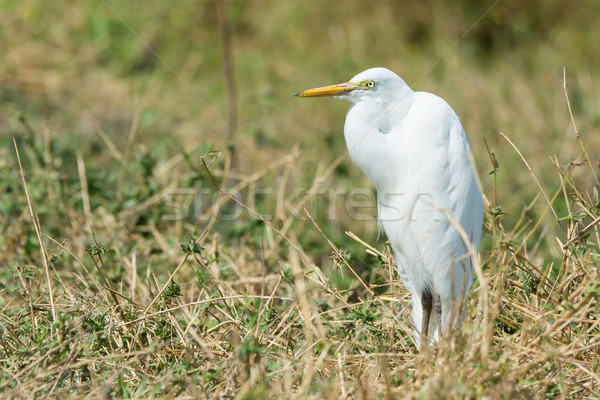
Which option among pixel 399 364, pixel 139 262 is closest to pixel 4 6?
pixel 139 262

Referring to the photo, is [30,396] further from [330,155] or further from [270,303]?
[330,155]

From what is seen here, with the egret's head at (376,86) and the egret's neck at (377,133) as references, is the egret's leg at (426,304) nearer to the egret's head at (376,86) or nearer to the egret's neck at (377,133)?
the egret's neck at (377,133)

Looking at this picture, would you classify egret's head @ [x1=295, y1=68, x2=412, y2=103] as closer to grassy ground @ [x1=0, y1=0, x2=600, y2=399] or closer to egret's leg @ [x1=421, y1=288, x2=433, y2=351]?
grassy ground @ [x1=0, y1=0, x2=600, y2=399]

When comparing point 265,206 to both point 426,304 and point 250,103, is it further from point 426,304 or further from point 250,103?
point 426,304

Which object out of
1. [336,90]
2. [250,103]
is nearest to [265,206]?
[250,103]

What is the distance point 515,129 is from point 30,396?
465cm

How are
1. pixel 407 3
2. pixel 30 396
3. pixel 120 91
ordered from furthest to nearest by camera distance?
pixel 407 3
pixel 120 91
pixel 30 396

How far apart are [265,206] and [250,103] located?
150 centimetres

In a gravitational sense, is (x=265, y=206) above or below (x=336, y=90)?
below

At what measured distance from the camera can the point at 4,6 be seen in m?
5.75

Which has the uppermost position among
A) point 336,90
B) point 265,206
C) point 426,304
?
point 336,90

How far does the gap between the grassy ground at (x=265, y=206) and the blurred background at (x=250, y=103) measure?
0.08ft

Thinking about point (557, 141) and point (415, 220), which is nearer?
point (415, 220)

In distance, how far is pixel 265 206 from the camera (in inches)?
155
